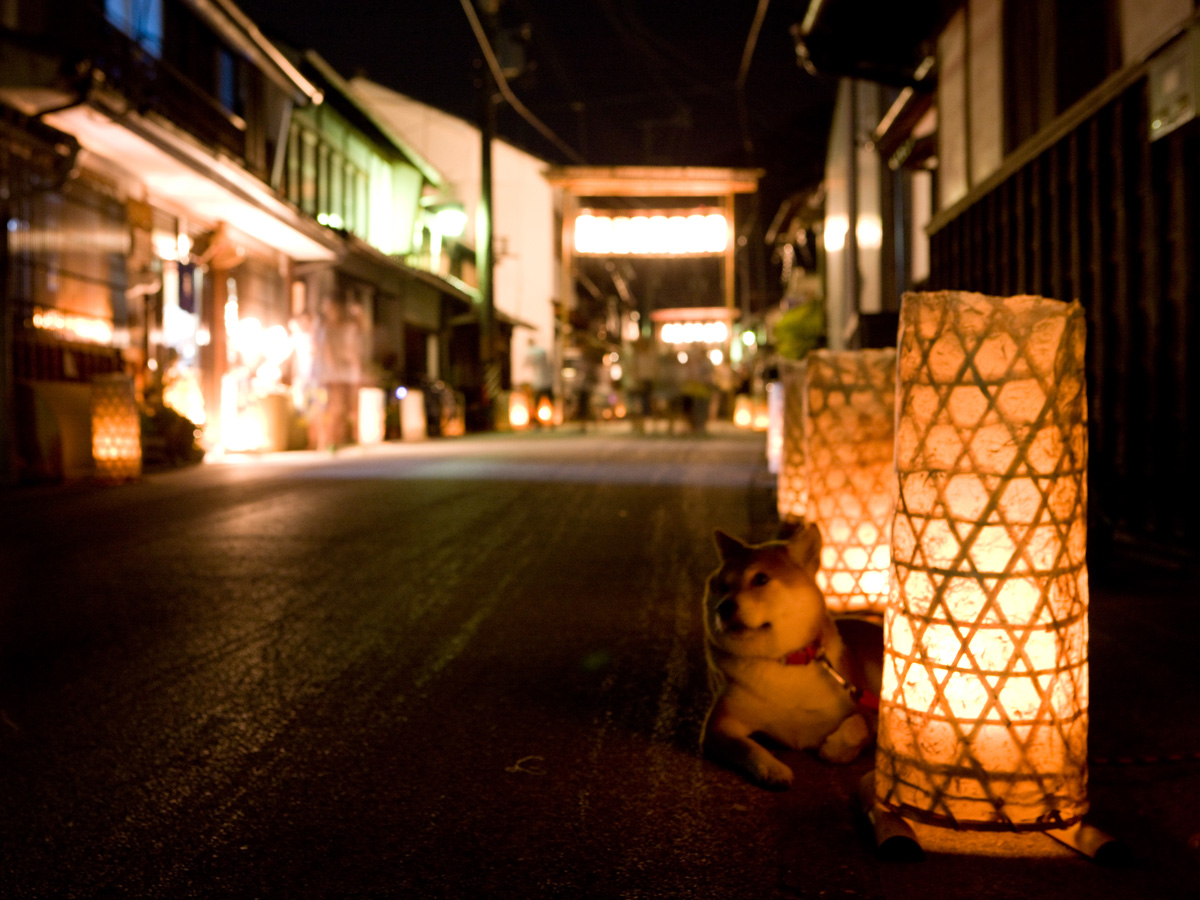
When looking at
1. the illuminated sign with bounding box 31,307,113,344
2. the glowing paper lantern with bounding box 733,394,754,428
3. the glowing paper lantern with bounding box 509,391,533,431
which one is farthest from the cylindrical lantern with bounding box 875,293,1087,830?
the glowing paper lantern with bounding box 509,391,533,431

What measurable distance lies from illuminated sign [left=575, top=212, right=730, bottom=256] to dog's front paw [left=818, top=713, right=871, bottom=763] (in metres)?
32.1

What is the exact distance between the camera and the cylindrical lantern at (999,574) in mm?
2334

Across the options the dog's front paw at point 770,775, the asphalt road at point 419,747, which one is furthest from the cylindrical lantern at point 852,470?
the dog's front paw at point 770,775

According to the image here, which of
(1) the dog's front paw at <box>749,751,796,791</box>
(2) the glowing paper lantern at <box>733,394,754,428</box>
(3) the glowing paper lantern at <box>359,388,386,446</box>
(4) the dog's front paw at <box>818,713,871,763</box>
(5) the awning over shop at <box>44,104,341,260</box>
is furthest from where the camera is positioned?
(2) the glowing paper lantern at <box>733,394,754,428</box>

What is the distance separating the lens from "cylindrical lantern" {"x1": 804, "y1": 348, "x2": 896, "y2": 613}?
493 cm

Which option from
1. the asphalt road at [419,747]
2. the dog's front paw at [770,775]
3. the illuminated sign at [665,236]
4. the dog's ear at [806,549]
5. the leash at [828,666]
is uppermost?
the illuminated sign at [665,236]

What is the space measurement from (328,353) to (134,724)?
22.6m

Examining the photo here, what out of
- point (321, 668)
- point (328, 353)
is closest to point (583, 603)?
point (321, 668)

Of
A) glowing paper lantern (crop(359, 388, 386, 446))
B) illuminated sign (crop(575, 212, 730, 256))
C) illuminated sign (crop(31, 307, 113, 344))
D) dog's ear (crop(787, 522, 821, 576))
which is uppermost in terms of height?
illuminated sign (crop(575, 212, 730, 256))

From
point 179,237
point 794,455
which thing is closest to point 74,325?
point 179,237

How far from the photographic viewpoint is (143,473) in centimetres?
1488

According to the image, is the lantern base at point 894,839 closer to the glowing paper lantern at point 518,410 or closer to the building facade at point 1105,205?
the building facade at point 1105,205

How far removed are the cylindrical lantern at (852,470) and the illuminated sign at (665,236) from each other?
29.6 m

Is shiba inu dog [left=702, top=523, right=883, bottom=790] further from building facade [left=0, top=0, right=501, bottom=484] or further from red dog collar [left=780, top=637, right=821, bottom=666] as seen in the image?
building facade [left=0, top=0, right=501, bottom=484]
